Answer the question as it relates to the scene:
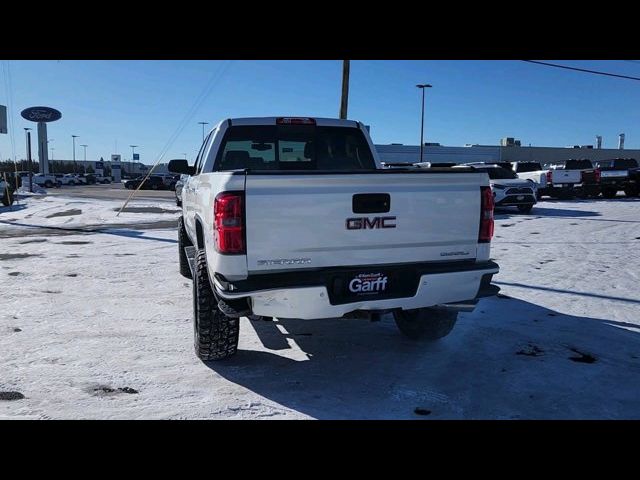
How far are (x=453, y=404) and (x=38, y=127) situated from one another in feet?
229

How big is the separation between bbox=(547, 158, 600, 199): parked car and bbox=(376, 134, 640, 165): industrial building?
35331 mm

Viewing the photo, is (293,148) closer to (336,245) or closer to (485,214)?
(336,245)

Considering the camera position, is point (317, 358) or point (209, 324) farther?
point (317, 358)

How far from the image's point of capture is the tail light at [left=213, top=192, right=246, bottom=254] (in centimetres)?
327

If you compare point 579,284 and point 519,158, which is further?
point 519,158

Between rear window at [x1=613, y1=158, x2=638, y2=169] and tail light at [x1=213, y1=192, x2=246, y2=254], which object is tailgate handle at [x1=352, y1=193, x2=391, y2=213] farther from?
rear window at [x1=613, y1=158, x2=638, y2=169]

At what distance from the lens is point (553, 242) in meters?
10.8

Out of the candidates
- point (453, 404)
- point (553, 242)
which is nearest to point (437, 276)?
point (453, 404)

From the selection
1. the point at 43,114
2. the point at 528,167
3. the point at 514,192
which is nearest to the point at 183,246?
the point at 514,192

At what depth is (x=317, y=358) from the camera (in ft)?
14.4

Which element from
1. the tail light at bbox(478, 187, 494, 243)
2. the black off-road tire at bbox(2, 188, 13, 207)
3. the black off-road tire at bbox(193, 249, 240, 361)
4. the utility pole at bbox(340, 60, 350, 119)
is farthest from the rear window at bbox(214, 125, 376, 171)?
the black off-road tire at bbox(2, 188, 13, 207)

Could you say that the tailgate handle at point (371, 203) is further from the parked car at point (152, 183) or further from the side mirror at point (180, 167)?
the parked car at point (152, 183)

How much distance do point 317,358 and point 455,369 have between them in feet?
4.02
